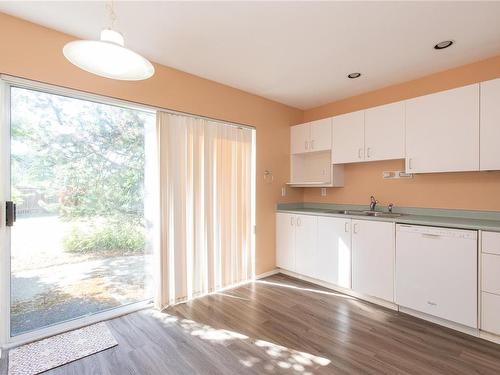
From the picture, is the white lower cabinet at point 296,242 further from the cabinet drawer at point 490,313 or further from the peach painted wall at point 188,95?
the cabinet drawer at point 490,313

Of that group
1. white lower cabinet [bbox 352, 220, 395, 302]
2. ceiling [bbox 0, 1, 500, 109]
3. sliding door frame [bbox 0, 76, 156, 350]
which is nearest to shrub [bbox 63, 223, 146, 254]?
sliding door frame [bbox 0, 76, 156, 350]

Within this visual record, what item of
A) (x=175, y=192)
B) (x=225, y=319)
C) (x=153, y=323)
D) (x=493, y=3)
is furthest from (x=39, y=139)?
(x=493, y=3)

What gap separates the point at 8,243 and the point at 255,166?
2.70 meters

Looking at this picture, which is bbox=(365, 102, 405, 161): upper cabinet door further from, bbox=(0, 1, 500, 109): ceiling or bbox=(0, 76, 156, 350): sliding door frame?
bbox=(0, 76, 156, 350): sliding door frame

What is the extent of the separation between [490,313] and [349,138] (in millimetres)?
2229

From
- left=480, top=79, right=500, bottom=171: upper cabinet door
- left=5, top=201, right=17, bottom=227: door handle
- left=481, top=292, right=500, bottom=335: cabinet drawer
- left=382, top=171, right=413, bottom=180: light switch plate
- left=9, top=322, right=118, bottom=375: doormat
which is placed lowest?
left=9, top=322, right=118, bottom=375: doormat

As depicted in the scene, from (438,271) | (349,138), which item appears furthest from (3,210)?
(438,271)

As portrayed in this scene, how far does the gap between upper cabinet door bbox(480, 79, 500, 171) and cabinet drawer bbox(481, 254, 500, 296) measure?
2.68 feet

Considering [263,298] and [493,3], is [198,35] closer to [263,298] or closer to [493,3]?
[493,3]

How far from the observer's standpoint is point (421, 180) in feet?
9.71

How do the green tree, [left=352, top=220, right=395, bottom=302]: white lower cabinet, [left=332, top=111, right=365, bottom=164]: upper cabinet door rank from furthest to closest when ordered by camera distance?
[left=332, top=111, right=365, bottom=164]: upper cabinet door → [left=352, top=220, right=395, bottom=302]: white lower cabinet → the green tree

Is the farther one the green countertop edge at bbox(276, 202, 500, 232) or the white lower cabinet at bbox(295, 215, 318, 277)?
the white lower cabinet at bbox(295, 215, 318, 277)

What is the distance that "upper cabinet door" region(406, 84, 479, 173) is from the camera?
2365 mm

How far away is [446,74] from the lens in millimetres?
2766
